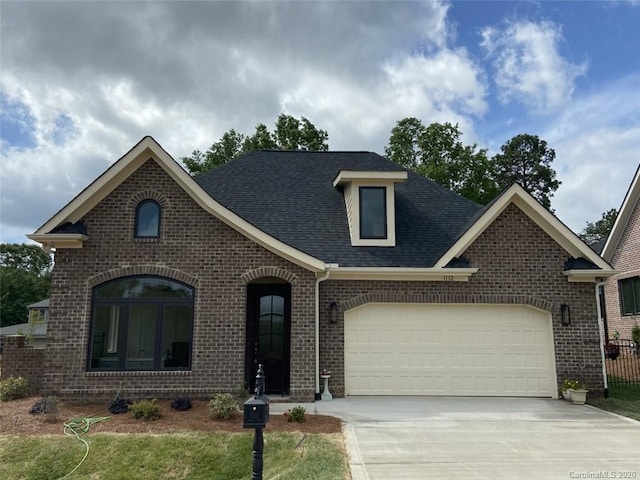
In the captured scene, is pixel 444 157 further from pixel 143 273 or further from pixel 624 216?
pixel 143 273

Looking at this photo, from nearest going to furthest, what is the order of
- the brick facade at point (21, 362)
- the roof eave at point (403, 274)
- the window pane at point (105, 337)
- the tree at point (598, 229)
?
the window pane at point (105, 337), the brick facade at point (21, 362), the roof eave at point (403, 274), the tree at point (598, 229)

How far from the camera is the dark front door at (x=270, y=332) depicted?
11727 millimetres

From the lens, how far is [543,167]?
4638 centimetres

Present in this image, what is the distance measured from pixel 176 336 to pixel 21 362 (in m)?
3.79

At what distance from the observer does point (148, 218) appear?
10.9 meters

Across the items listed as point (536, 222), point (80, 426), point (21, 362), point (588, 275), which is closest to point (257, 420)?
point (80, 426)

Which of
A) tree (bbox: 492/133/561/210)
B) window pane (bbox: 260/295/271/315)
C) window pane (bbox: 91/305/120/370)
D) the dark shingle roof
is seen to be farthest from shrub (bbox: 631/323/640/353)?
tree (bbox: 492/133/561/210)

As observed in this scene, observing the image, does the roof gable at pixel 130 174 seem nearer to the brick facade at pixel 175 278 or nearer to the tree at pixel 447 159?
the brick facade at pixel 175 278

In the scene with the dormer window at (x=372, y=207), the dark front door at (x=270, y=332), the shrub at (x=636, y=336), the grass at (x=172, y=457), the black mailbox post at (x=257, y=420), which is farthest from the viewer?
the shrub at (x=636, y=336)

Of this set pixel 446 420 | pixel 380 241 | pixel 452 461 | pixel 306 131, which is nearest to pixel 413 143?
pixel 306 131

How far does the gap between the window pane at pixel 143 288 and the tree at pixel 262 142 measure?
57.0 feet

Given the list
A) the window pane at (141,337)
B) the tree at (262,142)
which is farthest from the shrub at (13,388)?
the tree at (262,142)

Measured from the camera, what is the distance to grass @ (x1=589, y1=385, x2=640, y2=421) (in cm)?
991

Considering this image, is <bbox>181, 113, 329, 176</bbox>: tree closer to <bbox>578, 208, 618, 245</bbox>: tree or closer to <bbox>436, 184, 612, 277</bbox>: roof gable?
<bbox>436, 184, 612, 277</bbox>: roof gable
